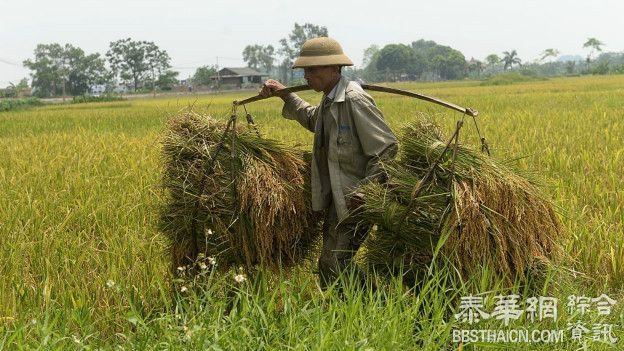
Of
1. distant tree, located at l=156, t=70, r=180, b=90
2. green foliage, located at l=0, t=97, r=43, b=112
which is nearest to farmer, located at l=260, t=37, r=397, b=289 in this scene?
green foliage, located at l=0, t=97, r=43, b=112

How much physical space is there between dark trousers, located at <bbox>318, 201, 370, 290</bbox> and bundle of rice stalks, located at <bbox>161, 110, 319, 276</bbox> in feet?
0.39

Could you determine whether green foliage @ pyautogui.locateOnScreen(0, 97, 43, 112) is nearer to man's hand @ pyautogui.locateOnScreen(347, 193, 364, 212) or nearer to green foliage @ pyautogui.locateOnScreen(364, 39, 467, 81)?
man's hand @ pyautogui.locateOnScreen(347, 193, 364, 212)

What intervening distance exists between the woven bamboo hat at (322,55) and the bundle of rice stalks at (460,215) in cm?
41

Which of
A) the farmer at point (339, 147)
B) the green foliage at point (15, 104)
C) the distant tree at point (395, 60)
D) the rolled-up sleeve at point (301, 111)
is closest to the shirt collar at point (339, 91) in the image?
the farmer at point (339, 147)

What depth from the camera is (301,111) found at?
2732 mm

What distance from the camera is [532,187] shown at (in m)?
2.25

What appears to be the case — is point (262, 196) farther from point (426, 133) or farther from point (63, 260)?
point (63, 260)

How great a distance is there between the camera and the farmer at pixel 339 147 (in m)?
2.35

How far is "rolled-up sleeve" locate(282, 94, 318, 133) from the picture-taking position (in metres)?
2.70

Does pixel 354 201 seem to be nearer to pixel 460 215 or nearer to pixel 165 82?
pixel 460 215

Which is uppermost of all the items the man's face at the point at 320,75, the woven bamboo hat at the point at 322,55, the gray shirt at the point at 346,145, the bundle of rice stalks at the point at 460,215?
the woven bamboo hat at the point at 322,55

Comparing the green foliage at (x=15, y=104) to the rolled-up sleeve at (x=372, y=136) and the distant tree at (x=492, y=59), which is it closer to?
the rolled-up sleeve at (x=372, y=136)

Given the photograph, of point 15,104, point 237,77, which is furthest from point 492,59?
point 15,104

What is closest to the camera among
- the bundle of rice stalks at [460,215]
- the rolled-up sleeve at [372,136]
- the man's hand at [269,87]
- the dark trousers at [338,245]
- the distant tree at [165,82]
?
the bundle of rice stalks at [460,215]
